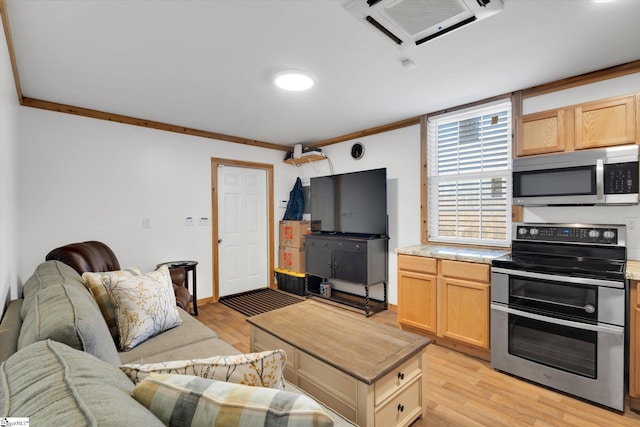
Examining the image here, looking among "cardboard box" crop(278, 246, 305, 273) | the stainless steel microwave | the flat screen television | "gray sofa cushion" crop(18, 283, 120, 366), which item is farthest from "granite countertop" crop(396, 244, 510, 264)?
"gray sofa cushion" crop(18, 283, 120, 366)

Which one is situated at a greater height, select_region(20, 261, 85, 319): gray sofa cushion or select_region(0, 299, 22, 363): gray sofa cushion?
select_region(20, 261, 85, 319): gray sofa cushion

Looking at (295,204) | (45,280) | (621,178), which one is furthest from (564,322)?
(295,204)

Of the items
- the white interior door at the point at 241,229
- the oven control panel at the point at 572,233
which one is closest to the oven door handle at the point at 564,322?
Answer: the oven control panel at the point at 572,233

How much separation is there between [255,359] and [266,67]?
7.21 ft

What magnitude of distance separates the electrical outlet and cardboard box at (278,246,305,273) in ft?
11.9

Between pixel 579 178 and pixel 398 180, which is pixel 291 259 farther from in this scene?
pixel 579 178

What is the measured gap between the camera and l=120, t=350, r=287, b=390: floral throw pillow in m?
0.86

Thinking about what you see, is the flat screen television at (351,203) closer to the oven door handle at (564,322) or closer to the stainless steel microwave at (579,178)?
the stainless steel microwave at (579,178)

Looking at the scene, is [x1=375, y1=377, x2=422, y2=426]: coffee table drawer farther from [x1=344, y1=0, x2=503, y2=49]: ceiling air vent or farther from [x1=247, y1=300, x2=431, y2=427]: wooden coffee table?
[x1=344, y1=0, x2=503, y2=49]: ceiling air vent

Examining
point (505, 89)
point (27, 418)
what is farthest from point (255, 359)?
point (505, 89)

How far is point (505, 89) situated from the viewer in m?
2.86

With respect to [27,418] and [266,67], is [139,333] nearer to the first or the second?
[27,418]

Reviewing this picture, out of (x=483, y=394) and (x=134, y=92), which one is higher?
(x=134, y=92)

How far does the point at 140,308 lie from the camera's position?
1812 millimetres
